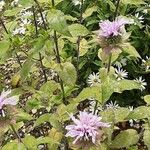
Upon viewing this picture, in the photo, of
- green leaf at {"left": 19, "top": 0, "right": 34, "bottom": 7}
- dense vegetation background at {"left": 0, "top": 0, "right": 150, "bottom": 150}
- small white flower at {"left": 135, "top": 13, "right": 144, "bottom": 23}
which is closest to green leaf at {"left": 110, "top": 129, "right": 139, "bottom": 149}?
dense vegetation background at {"left": 0, "top": 0, "right": 150, "bottom": 150}

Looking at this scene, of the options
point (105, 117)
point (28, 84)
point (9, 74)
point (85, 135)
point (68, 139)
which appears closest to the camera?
point (85, 135)

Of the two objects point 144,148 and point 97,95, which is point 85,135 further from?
point 144,148

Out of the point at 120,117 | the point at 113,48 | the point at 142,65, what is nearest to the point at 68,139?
the point at 120,117

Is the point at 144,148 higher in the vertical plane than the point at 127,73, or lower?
lower

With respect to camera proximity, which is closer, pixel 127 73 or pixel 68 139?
pixel 68 139

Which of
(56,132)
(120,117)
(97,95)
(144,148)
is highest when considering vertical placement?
(97,95)

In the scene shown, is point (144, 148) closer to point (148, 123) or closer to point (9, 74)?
point (148, 123)

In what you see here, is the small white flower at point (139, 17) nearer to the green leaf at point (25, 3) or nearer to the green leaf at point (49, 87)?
the green leaf at point (49, 87)

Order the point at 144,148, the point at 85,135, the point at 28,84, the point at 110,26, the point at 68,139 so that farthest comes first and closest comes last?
the point at 144,148, the point at 28,84, the point at 68,139, the point at 110,26, the point at 85,135

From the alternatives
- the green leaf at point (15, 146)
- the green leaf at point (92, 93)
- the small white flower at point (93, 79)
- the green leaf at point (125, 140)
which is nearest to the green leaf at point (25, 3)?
the green leaf at point (92, 93)
